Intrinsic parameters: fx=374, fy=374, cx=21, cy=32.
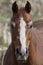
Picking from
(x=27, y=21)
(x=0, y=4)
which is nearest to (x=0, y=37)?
(x=0, y=4)

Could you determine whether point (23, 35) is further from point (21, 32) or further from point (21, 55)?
point (21, 55)

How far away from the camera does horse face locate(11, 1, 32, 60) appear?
4.81 metres

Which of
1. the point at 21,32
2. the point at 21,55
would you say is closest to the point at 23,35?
the point at 21,32

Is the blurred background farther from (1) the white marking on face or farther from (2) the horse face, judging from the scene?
(1) the white marking on face

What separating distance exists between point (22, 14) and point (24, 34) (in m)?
0.33

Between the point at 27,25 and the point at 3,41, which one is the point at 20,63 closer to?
the point at 27,25

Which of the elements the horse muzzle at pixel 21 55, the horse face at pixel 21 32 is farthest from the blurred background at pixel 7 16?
the horse muzzle at pixel 21 55

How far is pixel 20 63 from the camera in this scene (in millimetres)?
5207

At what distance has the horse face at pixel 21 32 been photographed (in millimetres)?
4812

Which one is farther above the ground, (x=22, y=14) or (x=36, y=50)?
(x=22, y=14)

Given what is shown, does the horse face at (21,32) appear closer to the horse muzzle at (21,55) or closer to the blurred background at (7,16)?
the horse muzzle at (21,55)

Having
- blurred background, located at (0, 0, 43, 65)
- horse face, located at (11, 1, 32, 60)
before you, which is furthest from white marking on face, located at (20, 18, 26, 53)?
blurred background, located at (0, 0, 43, 65)

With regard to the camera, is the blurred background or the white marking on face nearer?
the white marking on face

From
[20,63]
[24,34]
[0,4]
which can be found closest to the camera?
[24,34]
